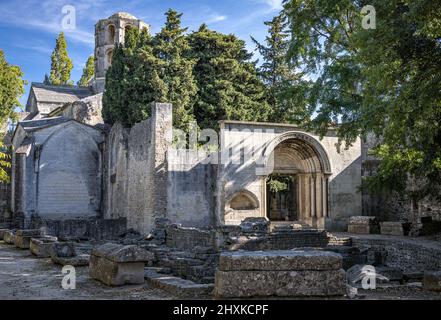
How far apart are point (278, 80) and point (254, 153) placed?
1431cm

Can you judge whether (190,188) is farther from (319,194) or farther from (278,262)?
(278,262)

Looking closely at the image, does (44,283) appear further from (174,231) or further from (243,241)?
(174,231)

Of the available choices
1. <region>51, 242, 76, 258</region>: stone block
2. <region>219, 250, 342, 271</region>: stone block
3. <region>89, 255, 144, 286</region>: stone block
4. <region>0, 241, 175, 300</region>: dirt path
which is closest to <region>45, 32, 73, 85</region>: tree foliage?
<region>51, 242, 76, 258</region>: stone block

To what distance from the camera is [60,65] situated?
56.1m

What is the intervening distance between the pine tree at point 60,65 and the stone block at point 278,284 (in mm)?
52834

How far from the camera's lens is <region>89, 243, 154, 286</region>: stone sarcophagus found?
8.00m

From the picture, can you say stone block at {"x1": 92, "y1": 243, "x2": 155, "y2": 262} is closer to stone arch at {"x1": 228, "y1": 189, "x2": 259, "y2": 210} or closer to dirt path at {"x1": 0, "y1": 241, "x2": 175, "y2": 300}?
dirt path at {"x1": 0, "y1": 241, "x2": 175, "y2": 300}

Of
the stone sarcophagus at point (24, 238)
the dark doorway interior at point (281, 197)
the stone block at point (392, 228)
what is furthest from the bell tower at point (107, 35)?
the stone block at point (392, 228)

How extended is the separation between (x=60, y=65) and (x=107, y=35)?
1394 cm

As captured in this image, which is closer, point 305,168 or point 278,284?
point 278,284

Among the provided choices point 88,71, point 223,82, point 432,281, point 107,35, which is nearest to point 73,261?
point 432,281

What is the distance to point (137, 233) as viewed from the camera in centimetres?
2267
